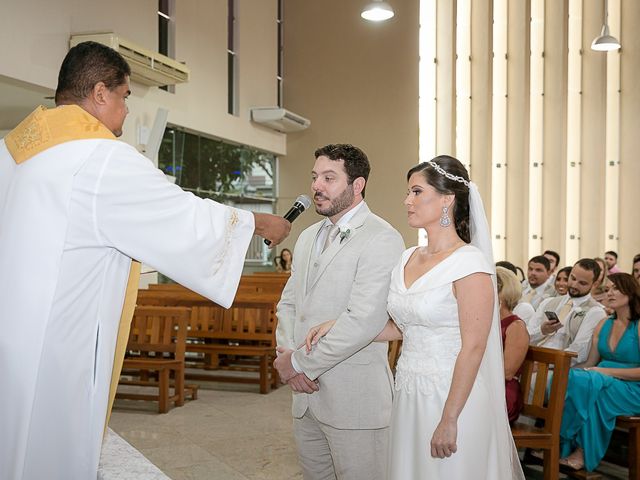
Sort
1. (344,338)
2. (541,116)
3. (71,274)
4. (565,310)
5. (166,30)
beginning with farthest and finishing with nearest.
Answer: (541,116)
(166,30)
(565,310)
(344,338)
(71,274)

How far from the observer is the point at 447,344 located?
104 inches

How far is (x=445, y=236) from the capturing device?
108 inches

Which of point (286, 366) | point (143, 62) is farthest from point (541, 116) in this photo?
point (286, 366)

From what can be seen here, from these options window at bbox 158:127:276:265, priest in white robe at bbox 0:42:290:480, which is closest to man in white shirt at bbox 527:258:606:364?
priest in white robe at bbox 0:42:290:480

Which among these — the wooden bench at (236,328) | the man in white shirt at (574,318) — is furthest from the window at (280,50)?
the man in white shirt at (574,318)

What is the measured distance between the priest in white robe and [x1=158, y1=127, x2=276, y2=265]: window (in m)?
8.90

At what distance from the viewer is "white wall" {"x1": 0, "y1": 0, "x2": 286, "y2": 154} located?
25.6 feet

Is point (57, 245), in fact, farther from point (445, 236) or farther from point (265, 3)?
point (265, 3)

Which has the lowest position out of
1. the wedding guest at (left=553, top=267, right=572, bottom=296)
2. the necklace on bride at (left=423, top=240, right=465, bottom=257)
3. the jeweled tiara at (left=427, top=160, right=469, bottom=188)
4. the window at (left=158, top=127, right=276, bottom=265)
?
Result: the wedding guest at (left=553, top=267, right=572, bottom=296)

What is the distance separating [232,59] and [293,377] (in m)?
11.1

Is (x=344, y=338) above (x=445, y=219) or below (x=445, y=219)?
below

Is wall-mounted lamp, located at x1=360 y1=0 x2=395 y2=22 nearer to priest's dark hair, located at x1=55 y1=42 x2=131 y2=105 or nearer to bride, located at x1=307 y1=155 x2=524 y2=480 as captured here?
bride, located at x1=307 y1=155 x2=524 y2=480

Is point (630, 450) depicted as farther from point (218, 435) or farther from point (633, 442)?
point (218, 435)

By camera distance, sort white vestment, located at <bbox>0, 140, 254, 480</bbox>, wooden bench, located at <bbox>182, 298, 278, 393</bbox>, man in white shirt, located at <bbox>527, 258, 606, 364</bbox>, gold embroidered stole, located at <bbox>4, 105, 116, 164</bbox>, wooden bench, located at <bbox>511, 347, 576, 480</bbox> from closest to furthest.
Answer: white vestment, located at <bbox>0, 140, 254, 480</bbox> → gold embroidered stole, located at <bbox>4, 105, 116, 164</bbox> → wooden bench, located at <bbox>511, 347, 576, 480</bbox> → man in white shirt, located at <bbox>527, 258, 606, 364</bbox> → wooden bench, located at <bbox>182, 298, 278, 393</bbox>
